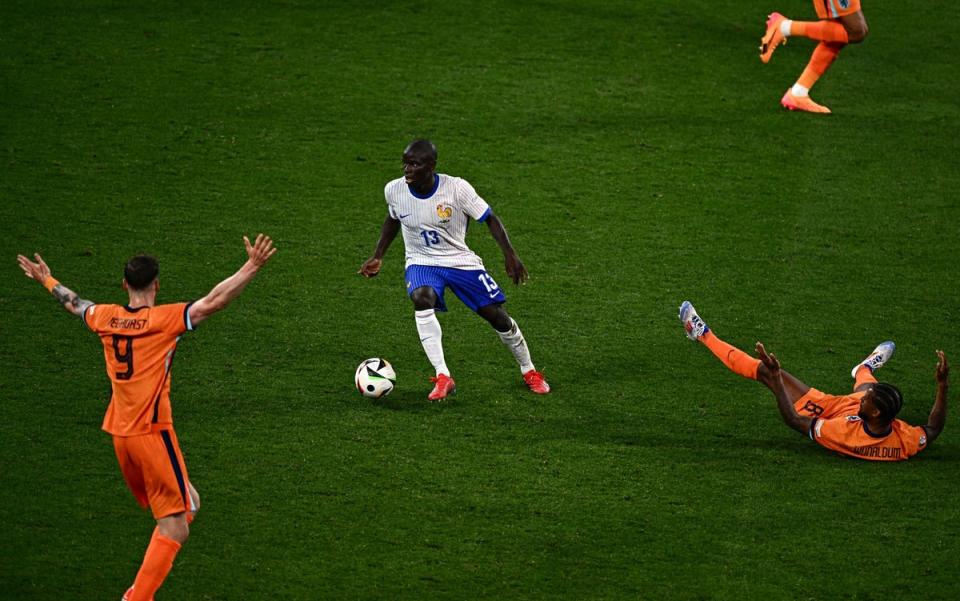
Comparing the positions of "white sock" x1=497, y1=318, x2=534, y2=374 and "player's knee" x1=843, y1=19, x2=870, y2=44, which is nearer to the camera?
"white sock" x1=497, y1=318, x2=534, y2=374

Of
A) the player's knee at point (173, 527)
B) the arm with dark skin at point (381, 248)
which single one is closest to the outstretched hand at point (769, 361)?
the arm with dark skin at point (381, 248)

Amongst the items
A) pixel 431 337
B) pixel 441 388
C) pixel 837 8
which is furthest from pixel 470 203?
pixel 837 8

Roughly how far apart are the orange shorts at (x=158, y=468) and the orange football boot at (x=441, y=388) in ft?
7.90

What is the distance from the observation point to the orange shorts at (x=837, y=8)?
37.6 ft

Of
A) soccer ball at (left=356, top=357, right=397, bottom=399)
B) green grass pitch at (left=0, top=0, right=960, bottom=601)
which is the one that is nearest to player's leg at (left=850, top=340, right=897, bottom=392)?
green grass pitch at (left=0, top=0, right=960, bottom=601)

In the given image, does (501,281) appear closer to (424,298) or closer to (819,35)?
(424,298)

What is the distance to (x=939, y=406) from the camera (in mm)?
7121

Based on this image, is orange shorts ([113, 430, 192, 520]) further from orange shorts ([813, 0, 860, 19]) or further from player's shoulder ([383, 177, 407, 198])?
orange shorts ([813, 0, 860, 19])

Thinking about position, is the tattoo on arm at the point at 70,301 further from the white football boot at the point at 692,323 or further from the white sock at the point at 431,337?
the white football boot at the point at 692,323

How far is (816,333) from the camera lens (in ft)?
29.1

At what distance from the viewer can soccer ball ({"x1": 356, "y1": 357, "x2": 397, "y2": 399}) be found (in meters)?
7.86

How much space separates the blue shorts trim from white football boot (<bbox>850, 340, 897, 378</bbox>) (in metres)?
2.42

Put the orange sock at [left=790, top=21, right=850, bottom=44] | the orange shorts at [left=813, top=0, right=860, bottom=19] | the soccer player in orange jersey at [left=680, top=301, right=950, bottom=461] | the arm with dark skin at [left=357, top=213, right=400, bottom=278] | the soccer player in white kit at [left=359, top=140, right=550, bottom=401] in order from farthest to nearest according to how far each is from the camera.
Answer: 1. the orange sock at [left=790, top=21, right=850, bottom=44]
2. the orange shorts at [left=813, top=0, right=860, bottom=19]
3. the arm with dark skin at [left=357, top=213, right=400, bottom=278]
4. the soccer player in white kit at [left=359, top=140, right=550, bottom=401]
5. the soccer player in orange jersey at [left=680, top=301, right=950, bottom=461]

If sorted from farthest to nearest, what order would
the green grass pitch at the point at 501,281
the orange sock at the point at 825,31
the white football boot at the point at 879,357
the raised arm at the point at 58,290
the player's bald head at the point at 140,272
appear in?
the orange sock at the point at 825,31 → the white football boot at the point at 879,357 → the green grass pitch at the point at 501,281 → the raised arm at the point at 58,290 → the player's bald head at the point at 140,272
